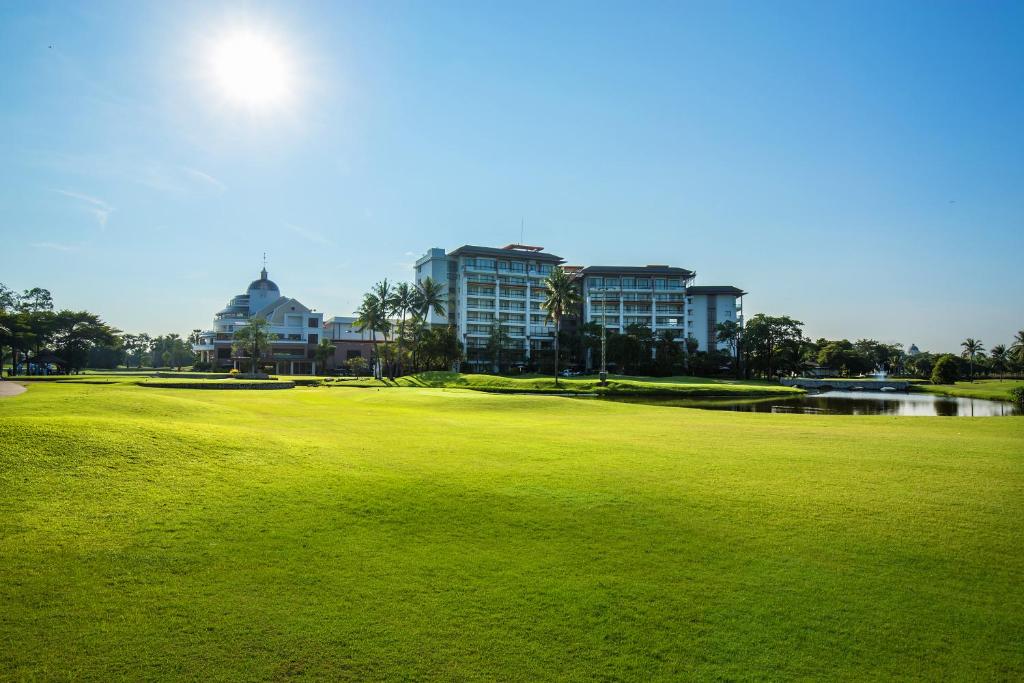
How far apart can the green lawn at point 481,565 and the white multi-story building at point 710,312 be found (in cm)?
14018

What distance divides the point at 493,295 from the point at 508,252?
10514 mm

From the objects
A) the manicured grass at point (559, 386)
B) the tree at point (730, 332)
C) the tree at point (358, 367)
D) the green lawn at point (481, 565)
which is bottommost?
the manicured grass at point (559, 386)

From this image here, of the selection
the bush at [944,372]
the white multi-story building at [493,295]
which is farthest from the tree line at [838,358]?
the white multi-story building at [493,295]

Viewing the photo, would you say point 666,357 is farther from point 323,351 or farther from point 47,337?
point 47,337

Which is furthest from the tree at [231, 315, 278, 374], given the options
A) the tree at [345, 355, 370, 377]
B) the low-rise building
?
the low-rise building

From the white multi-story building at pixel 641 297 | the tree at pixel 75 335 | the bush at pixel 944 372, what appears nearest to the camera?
the tree at pixel 75 335

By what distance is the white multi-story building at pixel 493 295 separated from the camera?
131250 mm

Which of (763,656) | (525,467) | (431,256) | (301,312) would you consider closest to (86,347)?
(301,312)

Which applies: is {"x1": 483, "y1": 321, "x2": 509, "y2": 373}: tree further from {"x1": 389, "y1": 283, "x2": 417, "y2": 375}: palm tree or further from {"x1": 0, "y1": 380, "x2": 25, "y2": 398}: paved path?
{"x1": 0, "y1": 380, "x2": 25, "y2": 398}: paved path

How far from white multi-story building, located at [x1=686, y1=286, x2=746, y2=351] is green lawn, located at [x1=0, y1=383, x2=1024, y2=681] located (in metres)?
140

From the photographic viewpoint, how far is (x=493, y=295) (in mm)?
134750

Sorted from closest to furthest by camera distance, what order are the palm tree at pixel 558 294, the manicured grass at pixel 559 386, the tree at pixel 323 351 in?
the manicured grass at pixel 559 386, the palm tree at pixel 558 294, the tree at pixel 323 351

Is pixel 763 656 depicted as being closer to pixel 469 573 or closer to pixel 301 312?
pixel 469 573

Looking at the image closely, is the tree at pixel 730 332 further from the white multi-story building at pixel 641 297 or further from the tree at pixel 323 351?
the tree at pixel 323 351
